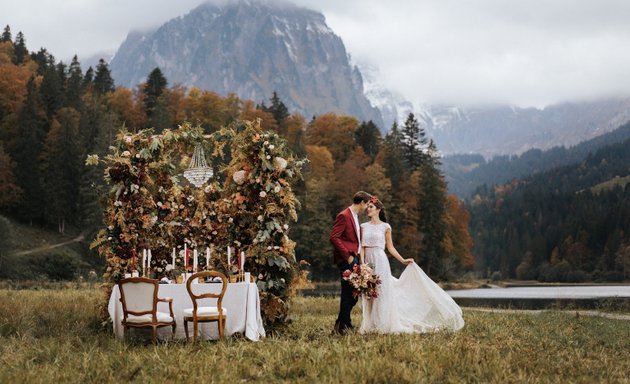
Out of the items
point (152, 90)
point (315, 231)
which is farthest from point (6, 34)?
point (315, 231)

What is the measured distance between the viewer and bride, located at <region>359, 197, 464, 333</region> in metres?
13.1

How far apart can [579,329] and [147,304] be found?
9.76 meters

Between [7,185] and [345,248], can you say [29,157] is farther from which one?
[345,248]

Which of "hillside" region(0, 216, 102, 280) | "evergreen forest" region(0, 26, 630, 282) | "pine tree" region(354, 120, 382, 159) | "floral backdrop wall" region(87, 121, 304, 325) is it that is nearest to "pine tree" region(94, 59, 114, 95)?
"evergreen forest" region(0, 26, 630, 282)

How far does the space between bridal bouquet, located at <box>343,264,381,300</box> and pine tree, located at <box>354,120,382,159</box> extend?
74.9 m

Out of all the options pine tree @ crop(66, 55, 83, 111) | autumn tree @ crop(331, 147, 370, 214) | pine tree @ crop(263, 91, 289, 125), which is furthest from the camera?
pine tree @ crop(263, 91, 289, 125)

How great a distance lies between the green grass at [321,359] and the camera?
8.15 metres

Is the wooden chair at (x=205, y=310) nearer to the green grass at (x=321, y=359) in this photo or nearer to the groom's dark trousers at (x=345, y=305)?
the green grass at (x=321, y=359)

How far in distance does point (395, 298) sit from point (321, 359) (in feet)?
15.5

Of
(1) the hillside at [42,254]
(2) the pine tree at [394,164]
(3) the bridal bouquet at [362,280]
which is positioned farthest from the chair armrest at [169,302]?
(2) the pine tree at [394,164]

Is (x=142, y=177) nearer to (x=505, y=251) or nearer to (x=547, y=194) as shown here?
(x=505, y=251)

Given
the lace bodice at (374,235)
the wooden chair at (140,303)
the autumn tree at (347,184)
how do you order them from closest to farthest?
the wooden chair at (140,303)
the lace bodice at (374,235)
the autumn tree at (347,184)

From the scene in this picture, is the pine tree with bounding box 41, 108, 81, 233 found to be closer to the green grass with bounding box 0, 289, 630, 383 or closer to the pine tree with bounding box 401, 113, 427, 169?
the pine tree with bounding box 401, 113, 427, 169

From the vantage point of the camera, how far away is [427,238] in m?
70.7
